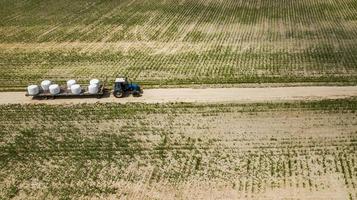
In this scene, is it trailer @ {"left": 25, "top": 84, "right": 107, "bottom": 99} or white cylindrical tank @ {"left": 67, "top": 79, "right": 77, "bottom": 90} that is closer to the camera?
trailer @ {"left": 25, "top": 84, "right": 107, "bottom": 99}

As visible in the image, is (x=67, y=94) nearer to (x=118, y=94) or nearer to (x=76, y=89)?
(x=76, y=89)

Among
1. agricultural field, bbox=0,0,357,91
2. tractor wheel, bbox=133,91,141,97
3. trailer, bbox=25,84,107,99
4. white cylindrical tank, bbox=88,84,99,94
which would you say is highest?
white cylindrical tank, bbox=88,84,99,94

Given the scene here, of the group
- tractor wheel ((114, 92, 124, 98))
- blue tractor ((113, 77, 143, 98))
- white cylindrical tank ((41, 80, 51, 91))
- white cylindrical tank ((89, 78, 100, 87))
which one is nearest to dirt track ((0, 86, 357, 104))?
tractor wheel ((114, 92, 124, 98))

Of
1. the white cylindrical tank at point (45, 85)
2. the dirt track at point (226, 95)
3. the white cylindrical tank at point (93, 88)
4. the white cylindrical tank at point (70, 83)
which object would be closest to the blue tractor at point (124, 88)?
the dirt track at point (226, 95)

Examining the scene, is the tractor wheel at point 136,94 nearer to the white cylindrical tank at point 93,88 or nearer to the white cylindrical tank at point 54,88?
the white cylindrical tank at point 93,88

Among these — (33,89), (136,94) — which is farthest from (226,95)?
(33,89)

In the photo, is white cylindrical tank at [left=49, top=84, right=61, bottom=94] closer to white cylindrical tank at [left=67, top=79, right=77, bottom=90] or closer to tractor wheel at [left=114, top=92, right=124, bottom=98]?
white cylindrical tank at [left=67, top=79, right=77, bottom=90]
